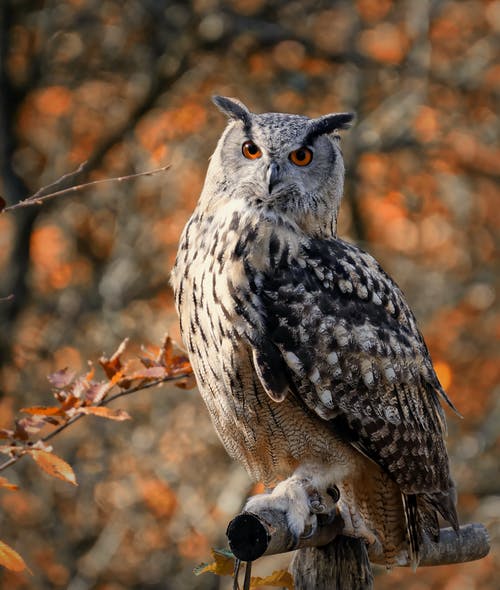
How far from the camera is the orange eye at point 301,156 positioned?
3045mm

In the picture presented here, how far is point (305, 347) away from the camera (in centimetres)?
278

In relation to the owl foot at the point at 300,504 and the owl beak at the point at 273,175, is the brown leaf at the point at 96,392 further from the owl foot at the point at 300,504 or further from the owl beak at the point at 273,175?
the owl beak at the point at 273,175

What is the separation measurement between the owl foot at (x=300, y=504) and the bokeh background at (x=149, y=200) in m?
3.75

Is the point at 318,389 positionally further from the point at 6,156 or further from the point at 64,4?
the point at 64,4

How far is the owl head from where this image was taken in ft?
9.70

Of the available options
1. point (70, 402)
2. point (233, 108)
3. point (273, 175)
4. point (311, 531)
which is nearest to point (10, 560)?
point (70, 402)

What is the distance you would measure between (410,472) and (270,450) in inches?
17.7

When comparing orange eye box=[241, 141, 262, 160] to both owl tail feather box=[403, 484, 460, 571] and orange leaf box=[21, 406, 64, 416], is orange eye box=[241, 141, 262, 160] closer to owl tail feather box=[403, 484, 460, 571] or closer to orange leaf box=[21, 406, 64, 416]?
orange leaf box=[21, 406, 64, 416]

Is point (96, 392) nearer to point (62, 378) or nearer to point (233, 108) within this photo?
point (62, 378)

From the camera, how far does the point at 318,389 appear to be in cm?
279

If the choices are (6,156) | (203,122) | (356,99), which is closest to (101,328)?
(6,156)

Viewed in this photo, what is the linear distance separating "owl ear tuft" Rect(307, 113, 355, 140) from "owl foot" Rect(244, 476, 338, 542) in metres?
1.12

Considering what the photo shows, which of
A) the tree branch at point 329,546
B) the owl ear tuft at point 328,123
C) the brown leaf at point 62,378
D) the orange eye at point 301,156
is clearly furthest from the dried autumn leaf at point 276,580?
the owl ear tuft at point 328,123

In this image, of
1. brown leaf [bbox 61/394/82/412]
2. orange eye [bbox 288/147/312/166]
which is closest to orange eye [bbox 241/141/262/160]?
orange eye [bbox 288/147/312/166]
